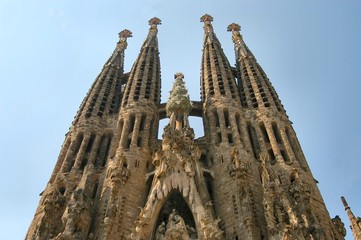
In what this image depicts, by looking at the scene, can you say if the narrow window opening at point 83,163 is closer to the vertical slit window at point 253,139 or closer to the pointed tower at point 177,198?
the pointed tower at point 177,198

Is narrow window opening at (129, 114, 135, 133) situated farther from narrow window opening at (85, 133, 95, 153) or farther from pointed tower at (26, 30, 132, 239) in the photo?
narrow window opening at (85, 133, 95, 153)

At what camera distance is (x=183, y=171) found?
2238 cm

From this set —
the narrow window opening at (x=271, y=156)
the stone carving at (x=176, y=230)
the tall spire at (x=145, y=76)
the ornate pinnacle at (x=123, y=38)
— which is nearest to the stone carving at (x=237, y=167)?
the narrow window opening at (x=271, y=156)

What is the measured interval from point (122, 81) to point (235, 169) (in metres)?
18.9

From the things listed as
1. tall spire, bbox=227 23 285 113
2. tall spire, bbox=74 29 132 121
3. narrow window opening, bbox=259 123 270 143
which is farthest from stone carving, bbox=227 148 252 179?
tall spire, bbox=74 29 132 121

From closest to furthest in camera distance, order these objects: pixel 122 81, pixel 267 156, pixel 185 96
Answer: pixel 267 156, pixel 185 96, pixel 122 81

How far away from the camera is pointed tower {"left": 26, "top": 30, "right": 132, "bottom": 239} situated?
2084 centimetres

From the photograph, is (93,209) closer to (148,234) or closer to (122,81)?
(148,234)

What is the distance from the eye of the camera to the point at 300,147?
2702 cm

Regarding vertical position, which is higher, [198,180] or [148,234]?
[198,180]

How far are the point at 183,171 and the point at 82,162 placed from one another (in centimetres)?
774

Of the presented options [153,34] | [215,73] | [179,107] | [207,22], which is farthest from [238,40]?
[179,107]

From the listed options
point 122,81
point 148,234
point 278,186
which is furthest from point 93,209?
point 122,81

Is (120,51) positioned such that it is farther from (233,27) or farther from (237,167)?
(237,167)
